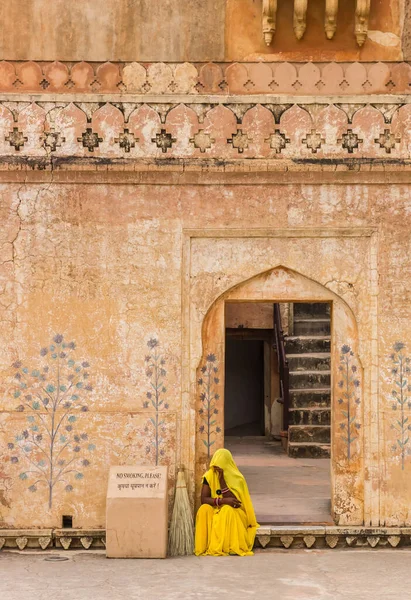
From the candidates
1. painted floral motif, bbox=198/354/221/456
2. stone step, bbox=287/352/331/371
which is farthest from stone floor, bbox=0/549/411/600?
stone step, bbox=287/352/331/371

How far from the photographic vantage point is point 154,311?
777 centimetres

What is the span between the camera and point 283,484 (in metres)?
10.3

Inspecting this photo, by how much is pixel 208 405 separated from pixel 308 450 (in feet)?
16.8

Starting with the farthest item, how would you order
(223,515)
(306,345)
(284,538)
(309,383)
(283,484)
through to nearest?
(306,345) < (309,383) < (283,484) < (284,538) < (223,515)

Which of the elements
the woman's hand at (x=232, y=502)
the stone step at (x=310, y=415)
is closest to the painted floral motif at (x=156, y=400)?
the woman's hand at (x=232, y=502)

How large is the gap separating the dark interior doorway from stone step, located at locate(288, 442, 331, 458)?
477 centimetres

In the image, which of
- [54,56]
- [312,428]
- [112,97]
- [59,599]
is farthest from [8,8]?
[312,428]

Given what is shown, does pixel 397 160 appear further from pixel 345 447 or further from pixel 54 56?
pixel 54 56

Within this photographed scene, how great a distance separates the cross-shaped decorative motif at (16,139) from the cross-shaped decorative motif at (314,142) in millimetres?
2279

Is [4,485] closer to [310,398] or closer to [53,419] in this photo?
[53,419]

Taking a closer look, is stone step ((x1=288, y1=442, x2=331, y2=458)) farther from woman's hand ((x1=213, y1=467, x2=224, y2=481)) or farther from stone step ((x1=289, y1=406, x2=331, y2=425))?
woman's hand ((x1=213, y1=467, x2=224, y2=481))

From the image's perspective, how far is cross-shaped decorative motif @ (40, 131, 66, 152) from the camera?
7801 mm

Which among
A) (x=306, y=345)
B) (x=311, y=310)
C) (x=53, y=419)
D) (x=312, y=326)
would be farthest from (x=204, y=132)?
(x=311, y=310)

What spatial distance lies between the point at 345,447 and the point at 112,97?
3.41 metres
